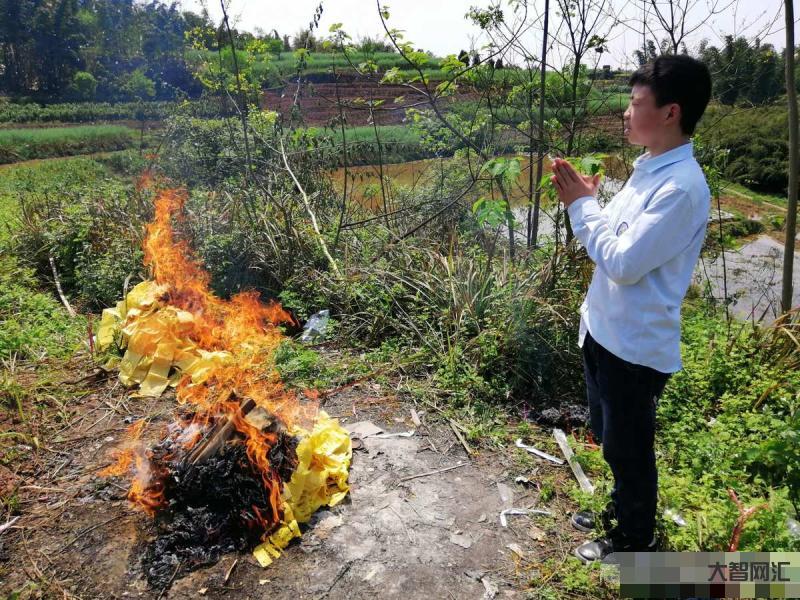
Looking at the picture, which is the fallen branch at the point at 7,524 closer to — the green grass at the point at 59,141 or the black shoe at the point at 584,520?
the black shoe at the point at 584,520

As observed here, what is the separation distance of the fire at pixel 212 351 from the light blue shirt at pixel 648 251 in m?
1.90

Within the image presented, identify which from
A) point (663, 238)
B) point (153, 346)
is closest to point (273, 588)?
point (663, 238)

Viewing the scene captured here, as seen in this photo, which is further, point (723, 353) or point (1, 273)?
point (1, 273)

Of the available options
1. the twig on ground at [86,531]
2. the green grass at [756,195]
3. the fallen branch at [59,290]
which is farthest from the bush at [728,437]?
the green grass at [756,195]

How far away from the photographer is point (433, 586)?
2398 millimetres

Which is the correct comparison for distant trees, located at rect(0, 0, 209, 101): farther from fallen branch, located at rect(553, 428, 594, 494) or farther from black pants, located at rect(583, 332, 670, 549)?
black pants, located at rect(583, 332, 670, 549)

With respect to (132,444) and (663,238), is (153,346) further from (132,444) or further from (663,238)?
(663,238)

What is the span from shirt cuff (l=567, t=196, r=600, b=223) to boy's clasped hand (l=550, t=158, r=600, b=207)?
23 millimetres

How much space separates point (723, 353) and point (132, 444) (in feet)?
13.9

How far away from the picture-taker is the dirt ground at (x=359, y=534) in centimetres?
241

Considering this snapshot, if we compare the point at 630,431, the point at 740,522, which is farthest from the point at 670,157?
the point at 740,522

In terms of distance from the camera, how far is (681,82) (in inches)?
71.0

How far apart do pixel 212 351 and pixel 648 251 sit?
3588 millimetres

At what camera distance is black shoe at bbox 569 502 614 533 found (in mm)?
2582
